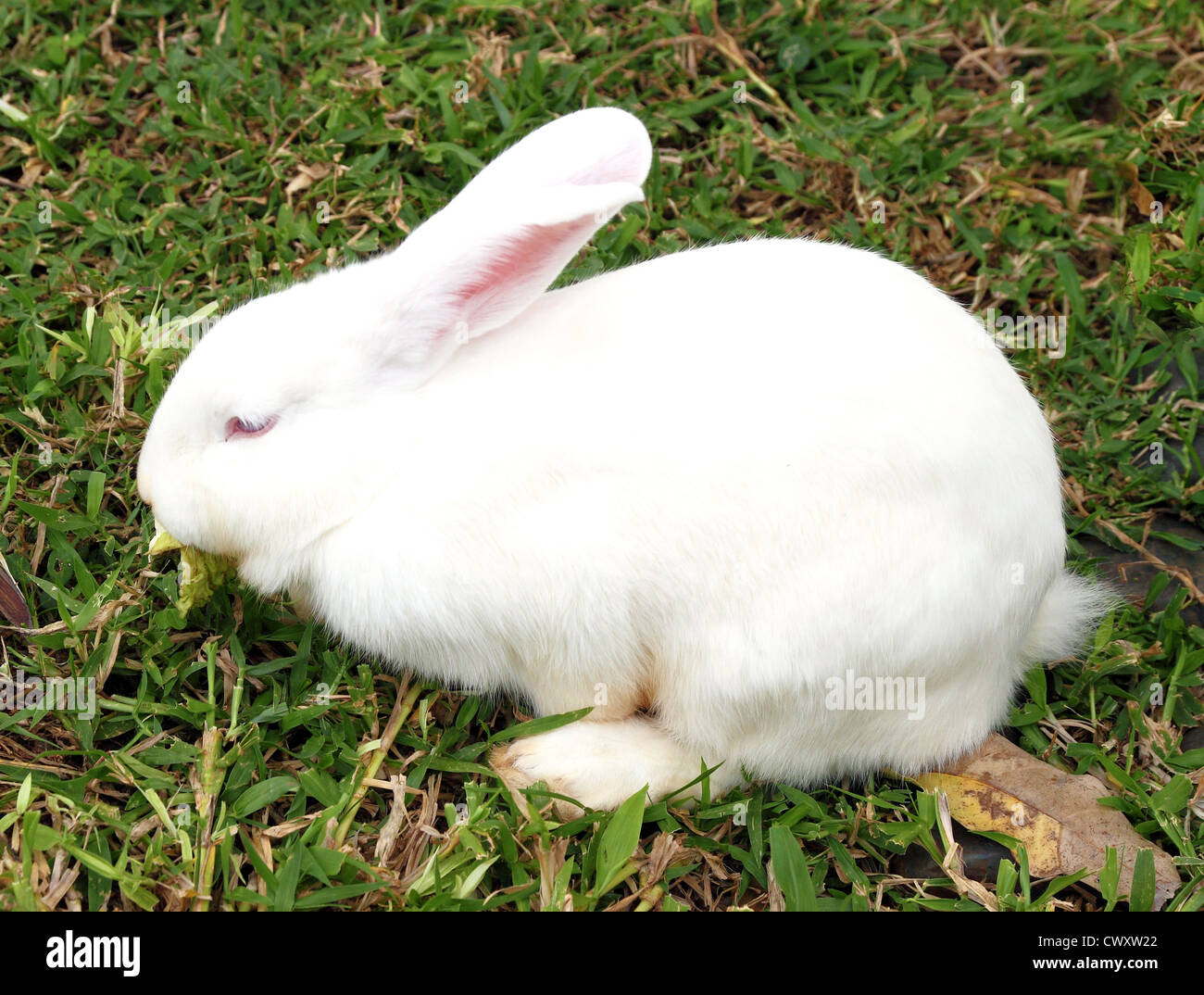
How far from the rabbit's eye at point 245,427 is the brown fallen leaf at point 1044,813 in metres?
1.95

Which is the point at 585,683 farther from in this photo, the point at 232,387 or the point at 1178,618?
the point at 1178,618

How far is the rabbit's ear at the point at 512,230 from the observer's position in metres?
2.78

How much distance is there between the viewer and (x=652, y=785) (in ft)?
10.5

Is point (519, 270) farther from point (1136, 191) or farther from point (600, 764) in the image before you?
point (1136, 191)

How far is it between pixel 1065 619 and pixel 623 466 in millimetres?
1520

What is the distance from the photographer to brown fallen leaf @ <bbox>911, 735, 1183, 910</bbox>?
10.3ft

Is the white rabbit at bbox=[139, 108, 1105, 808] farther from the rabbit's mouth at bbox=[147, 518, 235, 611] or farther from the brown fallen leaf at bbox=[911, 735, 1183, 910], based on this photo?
the brown fallen leaf at bbox=[911, 735, 1183, 910]

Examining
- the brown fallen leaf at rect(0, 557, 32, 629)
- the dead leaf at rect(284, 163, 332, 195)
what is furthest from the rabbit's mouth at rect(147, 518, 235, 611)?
the dead leaf at rect(284, 163, 332, 195)

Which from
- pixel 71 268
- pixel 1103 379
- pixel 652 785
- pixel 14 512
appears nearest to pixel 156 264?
pixel 71 268

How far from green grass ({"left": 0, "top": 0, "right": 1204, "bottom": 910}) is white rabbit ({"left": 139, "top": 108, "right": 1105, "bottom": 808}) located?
0.26m

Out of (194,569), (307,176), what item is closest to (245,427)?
(194,569)
